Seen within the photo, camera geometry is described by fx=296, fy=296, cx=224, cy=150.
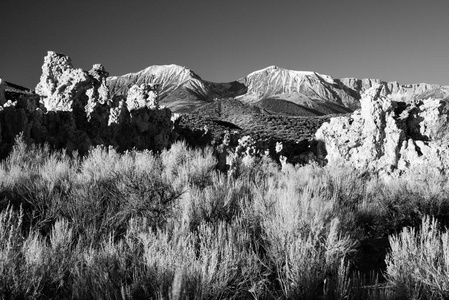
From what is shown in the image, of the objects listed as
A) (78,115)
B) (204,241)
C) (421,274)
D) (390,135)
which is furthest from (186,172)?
(390,135)

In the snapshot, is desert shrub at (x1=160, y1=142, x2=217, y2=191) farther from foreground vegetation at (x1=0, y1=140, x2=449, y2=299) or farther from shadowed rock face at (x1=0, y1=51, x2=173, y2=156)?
shadowed rock face at (x1=0, y1=51, x2=173, y2=156)

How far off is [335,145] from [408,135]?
4094 millimetres

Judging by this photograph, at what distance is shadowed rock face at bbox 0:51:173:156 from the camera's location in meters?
11.8

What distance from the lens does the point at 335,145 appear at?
16.8m

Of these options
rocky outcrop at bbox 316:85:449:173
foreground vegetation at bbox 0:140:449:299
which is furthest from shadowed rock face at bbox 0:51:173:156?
rocky outcrop at bbox 316:85:449:173

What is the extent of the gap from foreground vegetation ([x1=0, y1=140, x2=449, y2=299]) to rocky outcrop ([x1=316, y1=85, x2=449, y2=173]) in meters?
6.34

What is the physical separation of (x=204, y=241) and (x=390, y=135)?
15309mm

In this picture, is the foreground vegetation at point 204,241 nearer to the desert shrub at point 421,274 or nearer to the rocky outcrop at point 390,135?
the desert shrub at point 421,274

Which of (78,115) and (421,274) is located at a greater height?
(78,115)

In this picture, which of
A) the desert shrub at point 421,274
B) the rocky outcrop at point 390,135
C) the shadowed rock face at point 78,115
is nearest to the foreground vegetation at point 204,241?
the desert shrub at point 421,274

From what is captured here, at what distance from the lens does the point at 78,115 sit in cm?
1429

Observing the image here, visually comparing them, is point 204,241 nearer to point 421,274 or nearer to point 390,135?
point 421,274

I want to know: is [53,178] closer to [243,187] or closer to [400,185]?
[243,187]

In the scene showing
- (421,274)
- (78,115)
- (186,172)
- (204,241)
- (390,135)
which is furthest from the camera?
(390,135)
